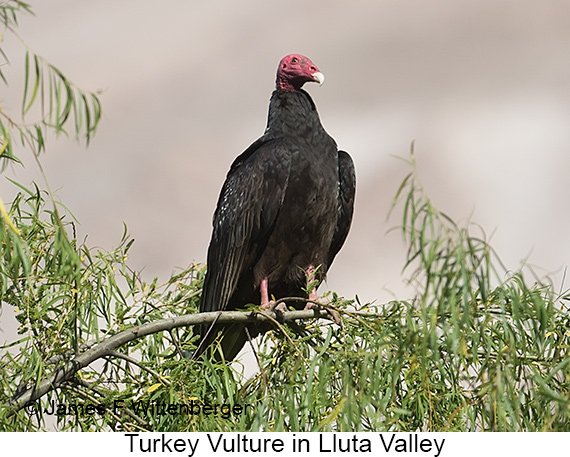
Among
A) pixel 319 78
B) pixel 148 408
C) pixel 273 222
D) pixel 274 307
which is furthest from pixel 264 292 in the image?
pixel 319 78

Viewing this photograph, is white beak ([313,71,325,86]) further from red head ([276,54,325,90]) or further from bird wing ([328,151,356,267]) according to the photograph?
bird wing ([328,151,356,267])

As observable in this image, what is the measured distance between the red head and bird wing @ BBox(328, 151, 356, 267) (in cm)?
37

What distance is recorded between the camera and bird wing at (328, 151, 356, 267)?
285 centimetres

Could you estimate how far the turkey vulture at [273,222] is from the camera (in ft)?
8.44

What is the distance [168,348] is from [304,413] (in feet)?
2.52

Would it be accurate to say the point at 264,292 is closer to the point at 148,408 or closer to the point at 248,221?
the point at 248,221

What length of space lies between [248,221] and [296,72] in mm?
788

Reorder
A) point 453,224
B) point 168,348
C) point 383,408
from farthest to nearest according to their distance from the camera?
point 168,348 → point 383,408 → point 453,224

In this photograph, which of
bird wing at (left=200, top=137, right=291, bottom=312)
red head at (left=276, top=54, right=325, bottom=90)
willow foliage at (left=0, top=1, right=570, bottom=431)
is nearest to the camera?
willow foliage at (left=0, top=1, right=570, bottom=431)

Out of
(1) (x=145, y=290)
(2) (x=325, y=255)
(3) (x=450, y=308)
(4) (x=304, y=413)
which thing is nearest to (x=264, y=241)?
(2) (x=325, y=255)

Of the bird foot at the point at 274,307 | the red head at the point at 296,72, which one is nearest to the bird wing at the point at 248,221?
the bird foot at the point at 274,307

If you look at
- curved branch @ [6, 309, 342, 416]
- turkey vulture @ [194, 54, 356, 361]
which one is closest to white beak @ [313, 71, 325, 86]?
turkey vulture @ [194, 54, 356, 361]
